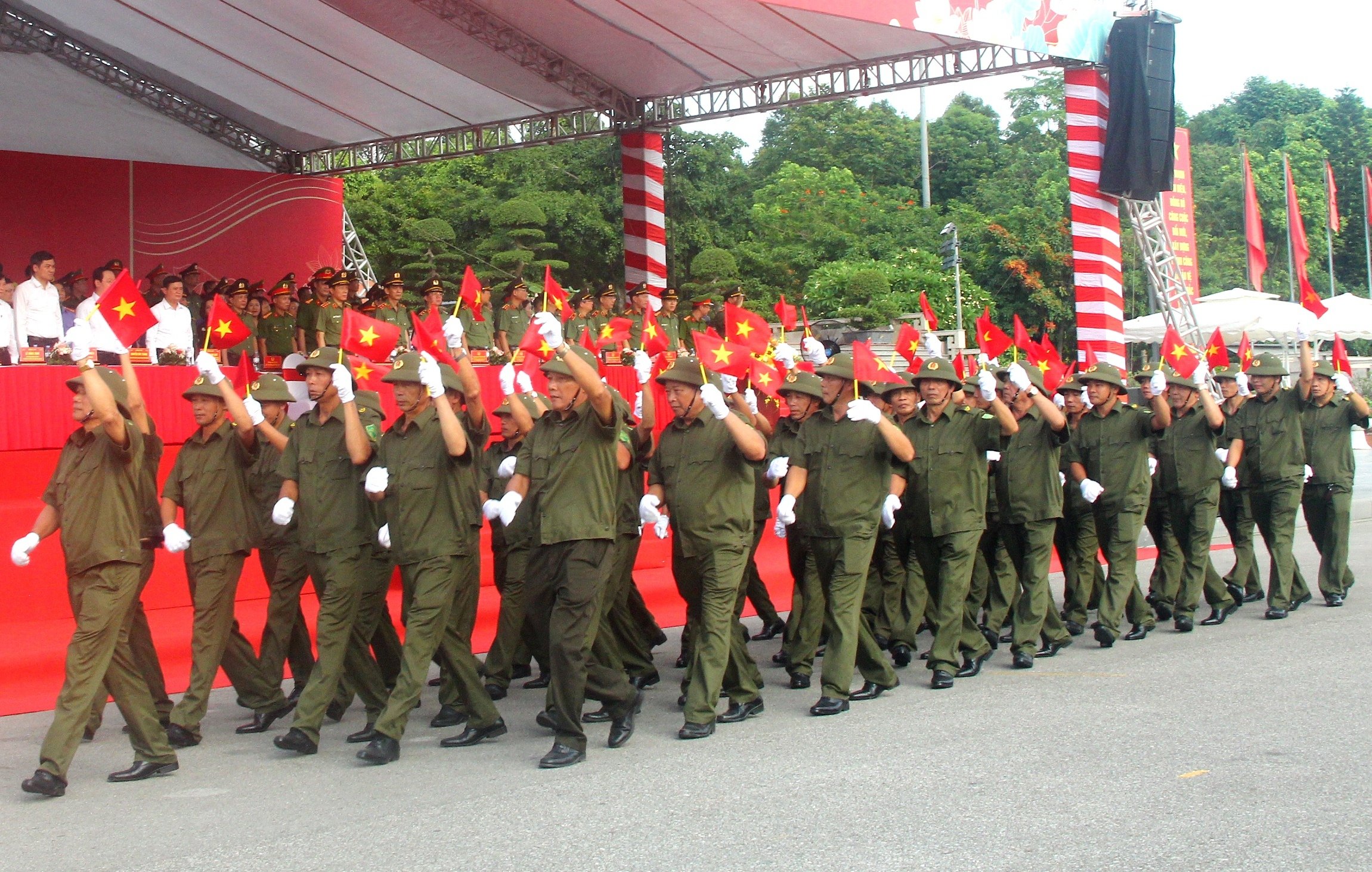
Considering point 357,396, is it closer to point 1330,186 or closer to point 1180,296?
point 1180,296

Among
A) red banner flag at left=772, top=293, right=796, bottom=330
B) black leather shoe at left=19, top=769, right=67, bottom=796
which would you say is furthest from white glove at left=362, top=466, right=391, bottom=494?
red banner flag at left=772, top=293, right=796, bottom=330

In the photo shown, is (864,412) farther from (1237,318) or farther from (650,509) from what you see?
(1237,318)

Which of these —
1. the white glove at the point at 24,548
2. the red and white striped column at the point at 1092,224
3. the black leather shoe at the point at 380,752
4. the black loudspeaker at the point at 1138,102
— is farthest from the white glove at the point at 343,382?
the black loudspeaker at the point at 1138,102

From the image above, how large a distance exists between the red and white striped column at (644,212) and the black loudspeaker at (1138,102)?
639 centimetres

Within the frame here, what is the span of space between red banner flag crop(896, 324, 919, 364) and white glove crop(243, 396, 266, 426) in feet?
12.9

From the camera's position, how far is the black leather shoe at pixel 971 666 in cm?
816

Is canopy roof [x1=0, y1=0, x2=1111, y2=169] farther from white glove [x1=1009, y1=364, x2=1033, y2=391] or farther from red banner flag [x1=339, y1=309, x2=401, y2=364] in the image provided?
red banner flag [x1=339, y1=309, x2=401, y2=364]

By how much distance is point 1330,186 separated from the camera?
35.0m

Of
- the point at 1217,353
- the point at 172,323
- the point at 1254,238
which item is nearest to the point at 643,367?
the point at 1217,353

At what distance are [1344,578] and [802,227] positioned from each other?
24186mm

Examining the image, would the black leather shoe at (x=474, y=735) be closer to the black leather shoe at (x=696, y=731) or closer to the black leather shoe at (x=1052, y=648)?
the black leather shoe at (x=696, y=731)

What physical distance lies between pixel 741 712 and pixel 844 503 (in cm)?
122

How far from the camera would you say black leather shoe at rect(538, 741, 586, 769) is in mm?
6250

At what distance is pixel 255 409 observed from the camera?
796 centimetres
